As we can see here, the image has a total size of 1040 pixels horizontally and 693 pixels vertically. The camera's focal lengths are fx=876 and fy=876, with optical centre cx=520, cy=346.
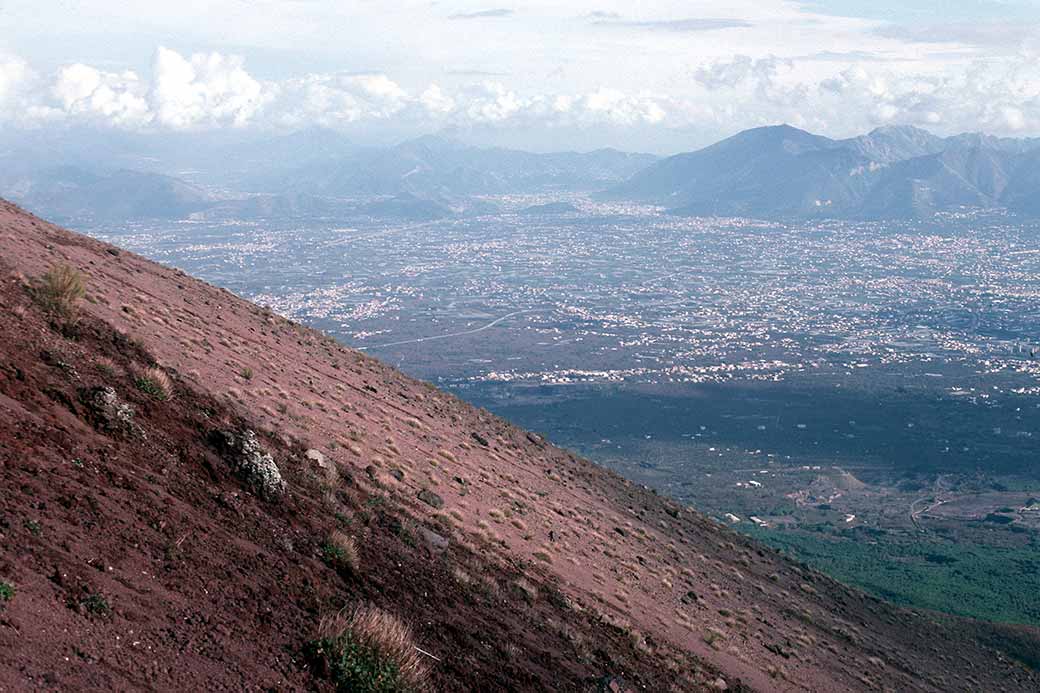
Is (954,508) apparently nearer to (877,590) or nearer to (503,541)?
(877,590)

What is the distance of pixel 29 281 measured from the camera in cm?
1616

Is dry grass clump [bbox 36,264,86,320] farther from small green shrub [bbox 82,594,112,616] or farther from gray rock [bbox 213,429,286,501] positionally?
small green shrub [bbox 82,594,112,616]

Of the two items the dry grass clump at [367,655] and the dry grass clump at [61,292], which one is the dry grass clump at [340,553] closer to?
the dry grass clump at [367,655]

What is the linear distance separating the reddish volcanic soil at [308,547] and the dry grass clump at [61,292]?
0.40 m

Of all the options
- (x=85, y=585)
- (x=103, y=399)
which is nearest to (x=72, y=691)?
(x=85, y=585)

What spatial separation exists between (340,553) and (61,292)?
7603mm

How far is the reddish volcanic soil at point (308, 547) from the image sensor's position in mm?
7481

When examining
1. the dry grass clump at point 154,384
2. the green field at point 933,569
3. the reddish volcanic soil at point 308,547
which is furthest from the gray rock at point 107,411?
the green field at point 933,569

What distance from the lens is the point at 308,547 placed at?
1026cm

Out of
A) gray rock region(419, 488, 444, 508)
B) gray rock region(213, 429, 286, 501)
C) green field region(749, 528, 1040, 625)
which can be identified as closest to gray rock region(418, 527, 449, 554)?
gray rock region(419, 488, 444, 508)

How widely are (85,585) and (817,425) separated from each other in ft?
312

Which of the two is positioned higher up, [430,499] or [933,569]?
[430,499]

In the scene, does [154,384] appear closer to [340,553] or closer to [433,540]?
[340,553]

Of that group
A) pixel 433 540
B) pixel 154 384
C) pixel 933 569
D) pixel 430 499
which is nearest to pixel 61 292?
pixel 154 384
